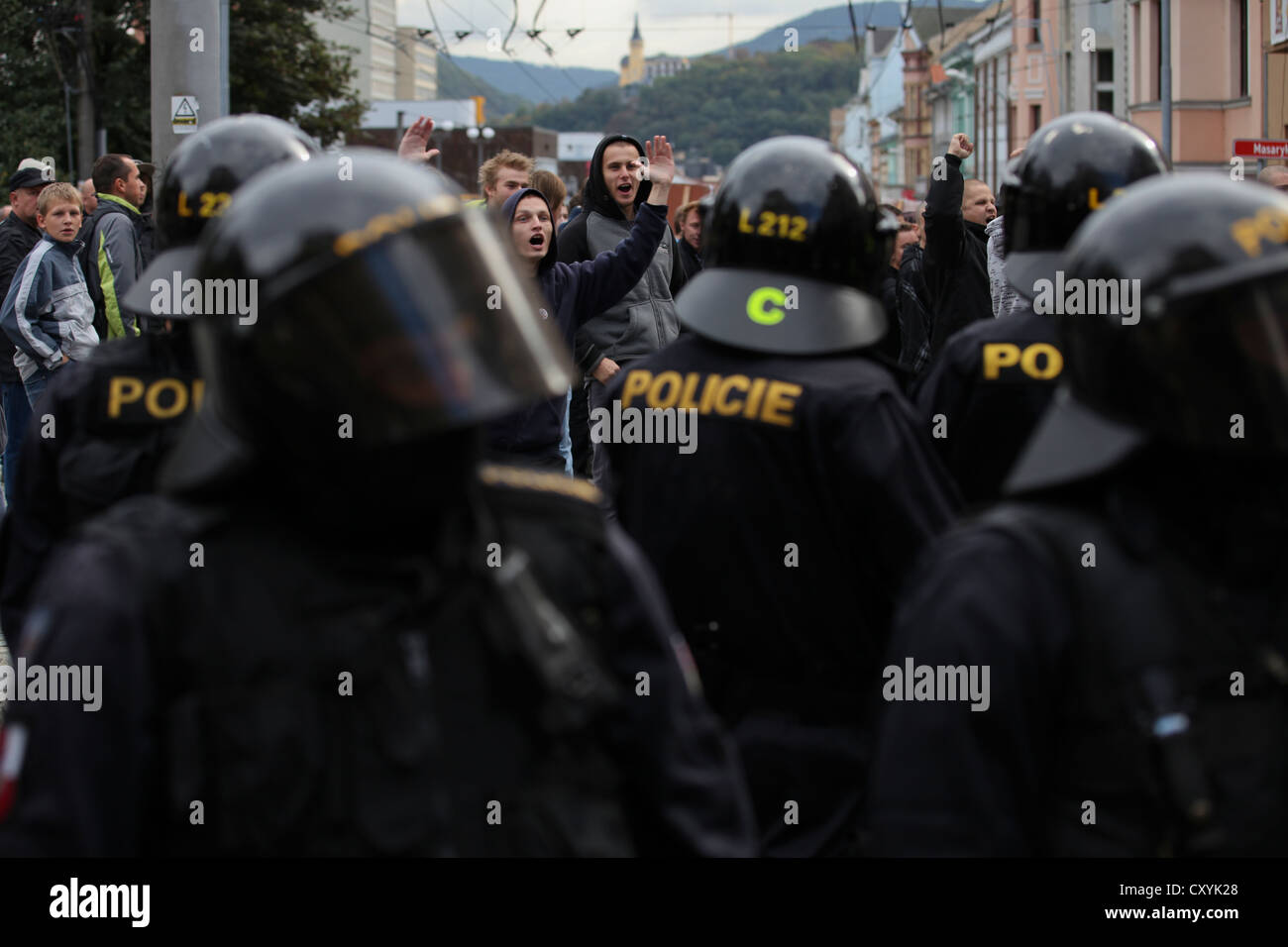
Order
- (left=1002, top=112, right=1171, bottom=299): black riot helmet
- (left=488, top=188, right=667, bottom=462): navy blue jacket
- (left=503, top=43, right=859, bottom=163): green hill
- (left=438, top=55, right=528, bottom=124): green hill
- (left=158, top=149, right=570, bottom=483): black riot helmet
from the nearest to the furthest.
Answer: (left=158, top=149, right=570, bottom=483): black riot helmet < (left=1002, top=112, right=1171, bottom=299): black riot helmet < (left=488, top=188, right=667, bottom=462): navy blue jacket < (left=503, top=43, right=859, bottom=163): green hill < (left=438, top=55, right=528, bottom=124): green hill

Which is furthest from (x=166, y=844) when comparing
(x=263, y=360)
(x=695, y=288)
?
(x=695, y=288)

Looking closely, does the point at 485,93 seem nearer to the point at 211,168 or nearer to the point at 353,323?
the point at 211,168

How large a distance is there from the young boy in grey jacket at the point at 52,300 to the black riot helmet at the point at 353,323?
7.87 meters

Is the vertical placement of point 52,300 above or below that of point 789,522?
above

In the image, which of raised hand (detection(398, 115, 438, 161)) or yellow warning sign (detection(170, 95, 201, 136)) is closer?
raised hand (detection(398, 115, 438, 161))

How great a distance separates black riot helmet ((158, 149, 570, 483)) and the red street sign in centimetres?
1491

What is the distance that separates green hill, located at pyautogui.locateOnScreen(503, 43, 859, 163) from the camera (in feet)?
224

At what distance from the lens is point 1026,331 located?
3.77m

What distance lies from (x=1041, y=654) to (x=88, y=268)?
8.79 metres

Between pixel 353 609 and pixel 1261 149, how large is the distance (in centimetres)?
1556

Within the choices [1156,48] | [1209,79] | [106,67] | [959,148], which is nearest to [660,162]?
[959,148]

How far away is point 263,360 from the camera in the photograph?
185 cm
